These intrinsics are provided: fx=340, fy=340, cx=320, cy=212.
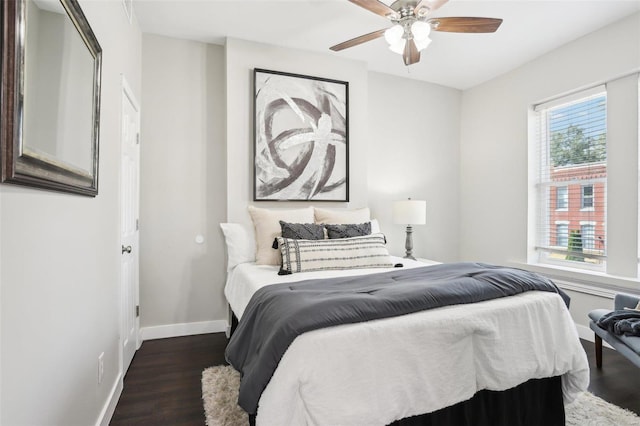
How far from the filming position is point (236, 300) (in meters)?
2.51

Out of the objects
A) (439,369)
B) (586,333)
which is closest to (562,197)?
(586,333)

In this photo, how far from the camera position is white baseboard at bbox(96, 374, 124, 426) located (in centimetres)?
174

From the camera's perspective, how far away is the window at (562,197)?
11.3 ft

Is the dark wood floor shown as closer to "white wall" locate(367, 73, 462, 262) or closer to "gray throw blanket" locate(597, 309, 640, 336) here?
"gray throw blanket" locate(597, 309, 640, 336)

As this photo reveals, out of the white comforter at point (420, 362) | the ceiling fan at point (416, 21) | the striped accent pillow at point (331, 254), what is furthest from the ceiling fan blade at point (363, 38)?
the white comforter at point (420, 362)

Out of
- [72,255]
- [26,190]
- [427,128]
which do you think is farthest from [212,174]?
[427,128]

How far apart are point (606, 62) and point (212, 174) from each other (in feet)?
12.0

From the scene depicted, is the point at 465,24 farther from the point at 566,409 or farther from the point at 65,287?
the point at 65,287

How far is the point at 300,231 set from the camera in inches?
109

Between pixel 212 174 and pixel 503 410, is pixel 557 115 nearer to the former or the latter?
pixel 503 410

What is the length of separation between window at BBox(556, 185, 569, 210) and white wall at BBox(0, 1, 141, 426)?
3966 mm

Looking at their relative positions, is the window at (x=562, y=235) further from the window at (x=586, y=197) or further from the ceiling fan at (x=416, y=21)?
the ceiling fan at (x=416, y=21)

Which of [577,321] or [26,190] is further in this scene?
[577,321]

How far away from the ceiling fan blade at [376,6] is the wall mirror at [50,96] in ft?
4.98
